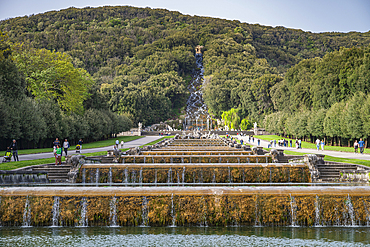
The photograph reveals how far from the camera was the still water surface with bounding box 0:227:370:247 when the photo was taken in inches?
375

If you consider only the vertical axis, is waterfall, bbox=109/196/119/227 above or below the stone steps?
above

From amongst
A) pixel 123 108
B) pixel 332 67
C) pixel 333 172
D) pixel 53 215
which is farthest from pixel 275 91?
pixel 53 215

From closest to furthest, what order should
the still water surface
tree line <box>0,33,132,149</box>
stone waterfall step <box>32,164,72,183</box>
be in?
the still water surface
stone waterfall step <box>32,164,72,183</box>
tree line <box>0,33,132,149</box>

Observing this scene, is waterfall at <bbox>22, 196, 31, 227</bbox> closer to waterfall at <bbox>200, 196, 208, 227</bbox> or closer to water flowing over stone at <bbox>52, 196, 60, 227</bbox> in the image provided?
water flowing over stone at <bbox>52, 196, 60, 227</bbox>

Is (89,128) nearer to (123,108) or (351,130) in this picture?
(351,130)

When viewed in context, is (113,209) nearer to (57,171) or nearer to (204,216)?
(204,216)

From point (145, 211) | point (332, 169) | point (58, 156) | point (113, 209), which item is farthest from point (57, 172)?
point (332, 169)

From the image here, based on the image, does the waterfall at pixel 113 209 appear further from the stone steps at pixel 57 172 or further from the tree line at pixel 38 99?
the tree line at pixel 38 99

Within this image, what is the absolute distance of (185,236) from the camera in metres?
10.2

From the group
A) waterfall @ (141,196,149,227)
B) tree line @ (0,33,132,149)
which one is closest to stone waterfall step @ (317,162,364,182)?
waterfall @ (141,196,149,227)

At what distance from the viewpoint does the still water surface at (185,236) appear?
31.3 ft

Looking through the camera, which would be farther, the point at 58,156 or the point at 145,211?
the point at 58,156

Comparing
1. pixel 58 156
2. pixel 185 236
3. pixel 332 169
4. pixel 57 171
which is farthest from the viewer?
pixel 58 156

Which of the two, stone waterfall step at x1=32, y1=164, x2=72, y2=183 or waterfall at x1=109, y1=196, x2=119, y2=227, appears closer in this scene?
waterfall at x1=109, y1=196, x2=119, y2=227
